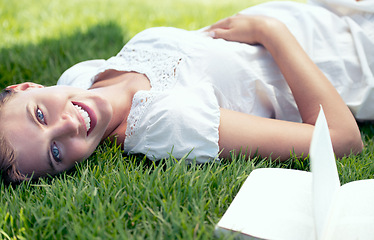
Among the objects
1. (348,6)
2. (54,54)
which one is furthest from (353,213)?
(54,54)

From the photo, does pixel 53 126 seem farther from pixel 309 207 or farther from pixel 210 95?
pixel 309 207

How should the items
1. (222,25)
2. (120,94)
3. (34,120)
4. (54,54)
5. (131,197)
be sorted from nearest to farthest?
1. (131,197)
2. (34,120)
3. (120,94)
4. (222,25)
5. (54,54)

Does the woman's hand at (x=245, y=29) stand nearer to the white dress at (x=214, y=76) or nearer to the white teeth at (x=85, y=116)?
the white dress at (x=214, y=76)

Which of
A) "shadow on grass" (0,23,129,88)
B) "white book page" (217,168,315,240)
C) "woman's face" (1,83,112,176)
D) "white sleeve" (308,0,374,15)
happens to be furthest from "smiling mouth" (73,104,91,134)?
"white sleeve" (308,0,374,15)

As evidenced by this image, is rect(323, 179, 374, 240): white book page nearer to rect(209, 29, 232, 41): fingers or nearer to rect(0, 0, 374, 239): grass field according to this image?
rect(0, 0, 374, 239): grass field

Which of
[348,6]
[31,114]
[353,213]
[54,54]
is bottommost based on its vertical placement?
[54,54]

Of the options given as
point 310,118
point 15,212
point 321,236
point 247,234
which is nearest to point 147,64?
point 310,118

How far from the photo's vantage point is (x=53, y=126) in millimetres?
1306

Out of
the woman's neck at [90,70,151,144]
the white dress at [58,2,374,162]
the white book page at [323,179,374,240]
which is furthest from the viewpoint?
the woman's neck at [90,70,151,144]

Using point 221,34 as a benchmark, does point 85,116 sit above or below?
below

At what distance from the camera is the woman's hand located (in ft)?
5.70

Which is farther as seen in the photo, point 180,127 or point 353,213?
point 180,127

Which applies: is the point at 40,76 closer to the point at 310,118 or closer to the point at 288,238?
the point at 310,118

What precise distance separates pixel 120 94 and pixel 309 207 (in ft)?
2.78
